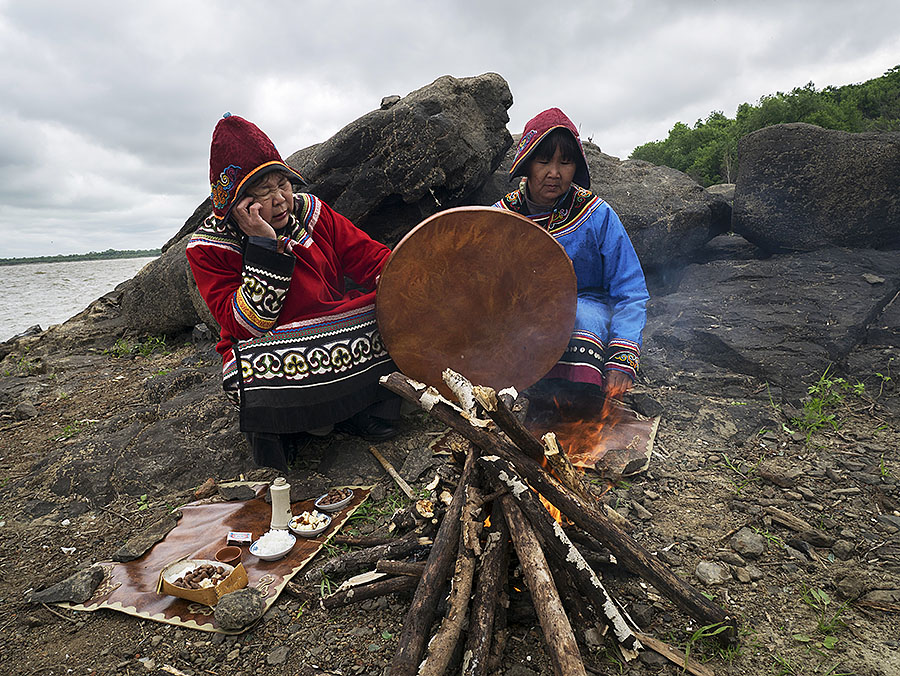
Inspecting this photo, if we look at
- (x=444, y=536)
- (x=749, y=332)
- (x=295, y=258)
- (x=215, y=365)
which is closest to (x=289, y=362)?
(x=295, y=258)

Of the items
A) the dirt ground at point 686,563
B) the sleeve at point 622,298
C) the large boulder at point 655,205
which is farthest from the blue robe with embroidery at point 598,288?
the large boulder at point 655,205

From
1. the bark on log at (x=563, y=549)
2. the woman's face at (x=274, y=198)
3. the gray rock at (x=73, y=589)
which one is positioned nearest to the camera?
the bark on log at (x=563, y=549)

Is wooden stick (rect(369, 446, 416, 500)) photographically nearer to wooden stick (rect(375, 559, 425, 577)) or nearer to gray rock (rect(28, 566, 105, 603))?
wooden stick (rect(375, 559, 425, 577))

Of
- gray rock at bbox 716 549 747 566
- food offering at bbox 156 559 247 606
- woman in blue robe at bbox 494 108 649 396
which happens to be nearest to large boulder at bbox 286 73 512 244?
woman in blue robe at bbox 494 108 649 396

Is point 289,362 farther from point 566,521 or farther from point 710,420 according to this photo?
point 710,420

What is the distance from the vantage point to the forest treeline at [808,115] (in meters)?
9.74

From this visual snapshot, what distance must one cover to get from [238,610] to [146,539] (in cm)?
107

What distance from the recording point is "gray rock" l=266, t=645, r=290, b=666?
2.02 metres

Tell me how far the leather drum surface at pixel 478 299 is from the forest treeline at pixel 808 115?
28.1 ft

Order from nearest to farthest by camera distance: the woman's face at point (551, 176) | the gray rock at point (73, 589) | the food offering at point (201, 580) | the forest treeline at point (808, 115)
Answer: the food offering at point (201, 580) → the gray rock at point (73, 589) → the woman's face at point (551, 176) → the forest treeline at point (808, 115)

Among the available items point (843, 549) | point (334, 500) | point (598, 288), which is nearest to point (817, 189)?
point (598, 288)

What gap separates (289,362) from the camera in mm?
3162

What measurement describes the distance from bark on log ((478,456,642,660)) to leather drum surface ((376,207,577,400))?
1.22m

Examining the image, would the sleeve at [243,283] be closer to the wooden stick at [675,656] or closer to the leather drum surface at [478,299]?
the leather drum surface at [478,299]
